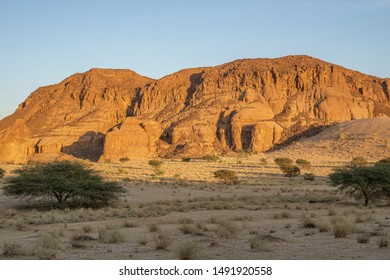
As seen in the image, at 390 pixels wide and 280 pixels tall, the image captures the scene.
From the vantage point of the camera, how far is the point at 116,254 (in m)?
14.2

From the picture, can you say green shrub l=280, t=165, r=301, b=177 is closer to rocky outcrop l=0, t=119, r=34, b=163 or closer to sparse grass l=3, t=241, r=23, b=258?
sparse grass l=3, t=241, r=23, b=258

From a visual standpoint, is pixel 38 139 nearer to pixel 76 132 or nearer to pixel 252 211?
pixel 76 132

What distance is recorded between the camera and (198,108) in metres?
133

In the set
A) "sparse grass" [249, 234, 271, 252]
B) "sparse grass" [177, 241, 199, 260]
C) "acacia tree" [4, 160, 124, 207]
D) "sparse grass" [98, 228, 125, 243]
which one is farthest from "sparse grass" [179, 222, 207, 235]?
"acacia tree" [4, 160, 124, 207]

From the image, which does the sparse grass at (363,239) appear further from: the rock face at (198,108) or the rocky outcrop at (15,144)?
the rock face at (198,108)

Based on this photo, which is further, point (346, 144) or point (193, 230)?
point (346, 144)

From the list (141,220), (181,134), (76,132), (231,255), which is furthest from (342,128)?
(231,255)

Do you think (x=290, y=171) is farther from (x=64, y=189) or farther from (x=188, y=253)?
(x=188, y=253)

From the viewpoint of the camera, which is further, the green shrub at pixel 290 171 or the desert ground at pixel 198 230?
the green shrub at pixel 290 171

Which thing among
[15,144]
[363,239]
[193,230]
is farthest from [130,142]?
[363,239]

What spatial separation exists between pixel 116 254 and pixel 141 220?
31.8ft

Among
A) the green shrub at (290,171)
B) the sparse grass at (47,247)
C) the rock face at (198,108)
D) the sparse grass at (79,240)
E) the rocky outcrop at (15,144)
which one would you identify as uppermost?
the rock face at (198,108)

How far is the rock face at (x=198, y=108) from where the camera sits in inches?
4582

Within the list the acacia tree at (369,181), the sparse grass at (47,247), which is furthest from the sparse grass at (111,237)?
the acacia tree at (369,181)
